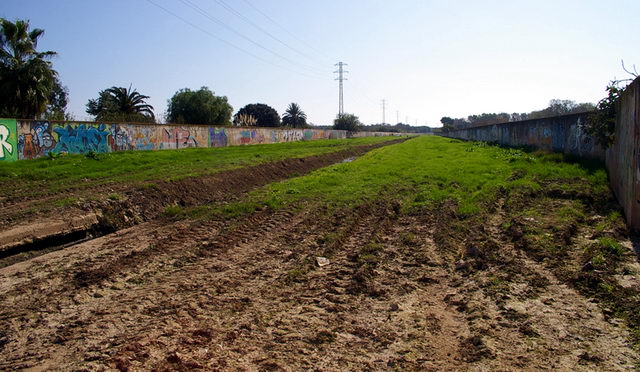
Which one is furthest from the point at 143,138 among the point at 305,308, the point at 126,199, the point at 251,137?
the point at 305,308

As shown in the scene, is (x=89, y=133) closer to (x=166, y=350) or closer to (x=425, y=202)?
(x=425, y=202)

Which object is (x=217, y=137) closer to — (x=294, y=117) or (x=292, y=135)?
(x=292, y=135)

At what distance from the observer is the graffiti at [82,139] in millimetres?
20453

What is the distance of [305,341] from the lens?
4023mm

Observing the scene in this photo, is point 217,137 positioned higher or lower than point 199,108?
lower

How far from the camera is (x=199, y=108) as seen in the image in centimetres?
6341

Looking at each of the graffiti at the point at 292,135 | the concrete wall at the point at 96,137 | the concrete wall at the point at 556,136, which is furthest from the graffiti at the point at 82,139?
the graffiti at the point at 292,135

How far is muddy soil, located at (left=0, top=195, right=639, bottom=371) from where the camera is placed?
12.1 ft

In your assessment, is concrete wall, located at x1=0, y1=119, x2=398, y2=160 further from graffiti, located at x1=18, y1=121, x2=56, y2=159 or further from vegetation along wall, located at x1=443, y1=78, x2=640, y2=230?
vegetation along wall, located at x1=443, y1=78, x2=640, y2=230

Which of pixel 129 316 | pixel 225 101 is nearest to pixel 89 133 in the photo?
pixel 129 316

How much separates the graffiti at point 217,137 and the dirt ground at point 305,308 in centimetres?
2647

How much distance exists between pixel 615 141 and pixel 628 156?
2.91 m

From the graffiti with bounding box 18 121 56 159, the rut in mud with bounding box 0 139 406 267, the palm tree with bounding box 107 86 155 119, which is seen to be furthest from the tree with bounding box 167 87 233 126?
the rut in mud with bounding box 0 139 406 267

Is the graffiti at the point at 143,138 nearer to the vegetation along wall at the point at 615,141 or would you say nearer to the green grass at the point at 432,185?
the green grass at the point at 432,185
